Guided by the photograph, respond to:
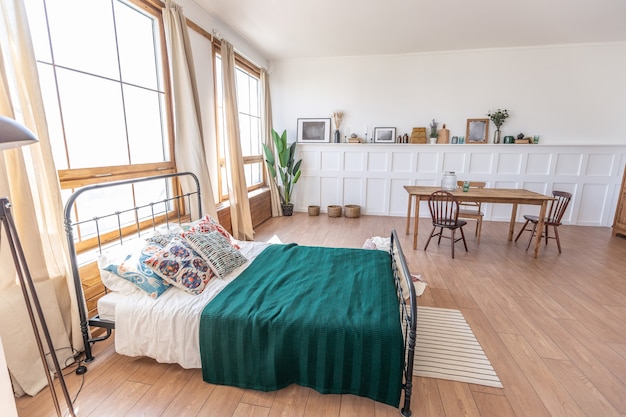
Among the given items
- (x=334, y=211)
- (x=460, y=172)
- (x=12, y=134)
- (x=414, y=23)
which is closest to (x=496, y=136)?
(x=460, y=172)

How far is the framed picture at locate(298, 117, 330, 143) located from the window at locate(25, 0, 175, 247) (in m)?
3.02

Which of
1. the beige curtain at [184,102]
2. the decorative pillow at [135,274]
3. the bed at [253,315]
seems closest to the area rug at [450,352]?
the bed at [253,315]

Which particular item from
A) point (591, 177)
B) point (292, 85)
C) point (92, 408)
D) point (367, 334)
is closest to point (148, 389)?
point (92, 408)

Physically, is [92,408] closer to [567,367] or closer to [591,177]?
[567,367]

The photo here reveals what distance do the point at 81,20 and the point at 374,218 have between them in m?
4.64

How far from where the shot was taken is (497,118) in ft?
16.5

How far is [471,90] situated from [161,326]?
5644mm

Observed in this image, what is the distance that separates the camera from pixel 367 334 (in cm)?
149

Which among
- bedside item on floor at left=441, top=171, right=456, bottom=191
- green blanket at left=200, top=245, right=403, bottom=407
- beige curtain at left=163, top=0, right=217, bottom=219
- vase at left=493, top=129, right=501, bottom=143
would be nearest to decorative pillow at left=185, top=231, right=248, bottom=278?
green blanket at left=200, top=245, right=403, bottom=407

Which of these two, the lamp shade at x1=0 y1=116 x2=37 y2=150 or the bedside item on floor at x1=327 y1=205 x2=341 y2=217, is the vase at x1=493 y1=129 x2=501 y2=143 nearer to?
the bedside item on floor at x1=327 y1=205 x2=341 y2=217

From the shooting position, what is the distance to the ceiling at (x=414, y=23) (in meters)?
3.35

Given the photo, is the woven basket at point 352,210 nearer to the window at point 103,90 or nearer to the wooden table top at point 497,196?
the wooden table top at point 497,196

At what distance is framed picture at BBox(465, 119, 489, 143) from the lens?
17.0ft

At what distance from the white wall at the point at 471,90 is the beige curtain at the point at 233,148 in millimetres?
1969
